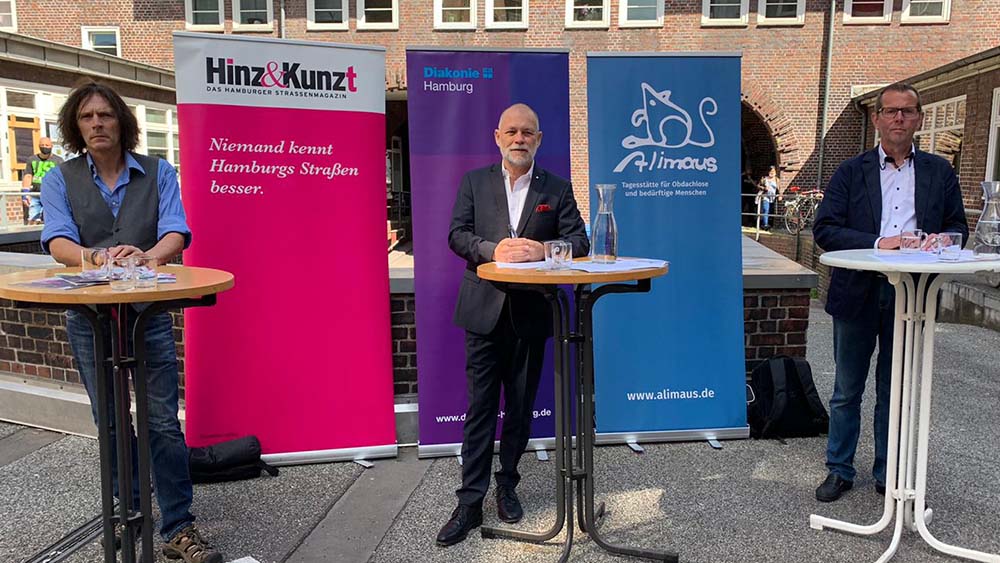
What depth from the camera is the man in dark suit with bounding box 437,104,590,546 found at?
2.67 meters

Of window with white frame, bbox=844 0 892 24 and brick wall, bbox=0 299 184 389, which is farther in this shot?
window with white frame, bbox=844 0 892 24

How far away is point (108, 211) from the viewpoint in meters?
2.42

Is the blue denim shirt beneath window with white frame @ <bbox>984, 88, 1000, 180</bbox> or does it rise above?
beneath

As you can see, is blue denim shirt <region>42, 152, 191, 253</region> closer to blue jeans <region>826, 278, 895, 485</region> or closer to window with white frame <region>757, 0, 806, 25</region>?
blue jeans <region>826, 278, 895, 485</region>

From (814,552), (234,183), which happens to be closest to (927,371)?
(814,552)

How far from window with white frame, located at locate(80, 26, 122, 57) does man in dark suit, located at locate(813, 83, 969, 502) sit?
18489 millimetres

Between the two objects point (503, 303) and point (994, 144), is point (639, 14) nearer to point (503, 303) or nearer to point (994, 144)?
point (994, 144)

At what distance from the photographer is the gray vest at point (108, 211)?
7.86ft

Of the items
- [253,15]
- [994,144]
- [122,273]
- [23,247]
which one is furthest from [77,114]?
[253,15]

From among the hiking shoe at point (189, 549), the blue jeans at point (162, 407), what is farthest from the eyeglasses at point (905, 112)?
the hiking shoe at point (189, 549)

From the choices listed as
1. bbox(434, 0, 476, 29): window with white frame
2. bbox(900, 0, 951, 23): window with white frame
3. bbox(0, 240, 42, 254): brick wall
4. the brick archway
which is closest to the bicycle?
the brick archway

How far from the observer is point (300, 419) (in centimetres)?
345

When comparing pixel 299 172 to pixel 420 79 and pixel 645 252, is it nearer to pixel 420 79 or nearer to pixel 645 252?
pixel 420 79

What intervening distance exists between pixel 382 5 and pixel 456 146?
1423cm
